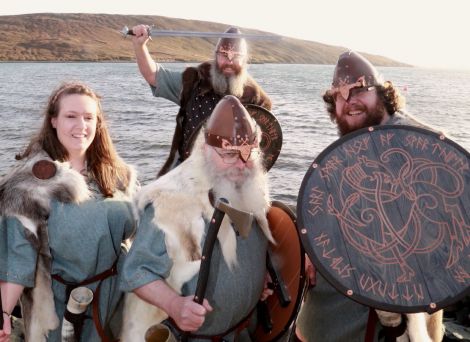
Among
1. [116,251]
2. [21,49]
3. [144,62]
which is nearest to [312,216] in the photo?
[116,251]

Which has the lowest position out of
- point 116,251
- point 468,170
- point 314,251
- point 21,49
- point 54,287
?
point 21,49

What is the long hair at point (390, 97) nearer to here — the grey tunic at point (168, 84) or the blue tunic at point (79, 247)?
the blue tunic at point (79, 247)

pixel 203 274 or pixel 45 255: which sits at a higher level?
pixel 203 274

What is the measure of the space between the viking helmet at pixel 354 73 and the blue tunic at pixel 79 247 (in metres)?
1.45

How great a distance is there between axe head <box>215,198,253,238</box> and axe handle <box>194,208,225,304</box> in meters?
0.04

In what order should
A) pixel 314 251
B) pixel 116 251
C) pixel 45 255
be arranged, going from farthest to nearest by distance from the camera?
pixel 116 251, pixel 45 255, pixel 314 251

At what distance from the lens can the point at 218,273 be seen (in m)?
2.63

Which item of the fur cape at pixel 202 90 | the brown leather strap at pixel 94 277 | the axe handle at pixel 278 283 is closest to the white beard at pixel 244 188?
the axe handle at pixel 278 283

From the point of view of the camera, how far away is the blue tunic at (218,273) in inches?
99.1

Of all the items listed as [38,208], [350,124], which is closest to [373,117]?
[350,124]

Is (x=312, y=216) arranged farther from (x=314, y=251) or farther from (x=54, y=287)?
(x=54, y=287)

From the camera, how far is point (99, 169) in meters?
3.07

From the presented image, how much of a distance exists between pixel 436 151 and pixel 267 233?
956mm

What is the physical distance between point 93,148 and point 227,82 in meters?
1.75
